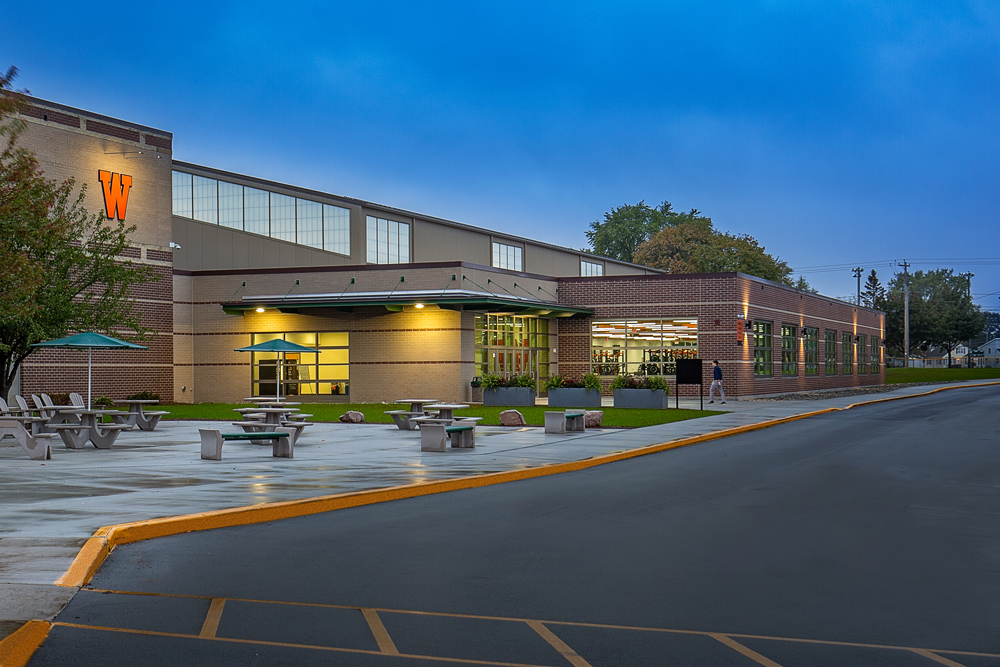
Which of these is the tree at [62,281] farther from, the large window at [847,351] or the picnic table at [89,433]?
the large window at [847,351]

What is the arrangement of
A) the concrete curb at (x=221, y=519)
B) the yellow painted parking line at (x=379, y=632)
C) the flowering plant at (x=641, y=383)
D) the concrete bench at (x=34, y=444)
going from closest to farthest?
the yellow painted parking line at (x=379, y=632)
the concrete curb at (x=221, y=519)
the concrete bench at (x=34, y=444)
the flowering plant at (x=641, y=383)

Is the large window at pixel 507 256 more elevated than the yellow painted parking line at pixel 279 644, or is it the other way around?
the large window at pixel 507 256

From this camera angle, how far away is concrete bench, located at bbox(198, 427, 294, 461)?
1639 cm

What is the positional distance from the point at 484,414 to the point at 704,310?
46.9 ft

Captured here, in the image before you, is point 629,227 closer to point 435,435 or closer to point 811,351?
point 811,351

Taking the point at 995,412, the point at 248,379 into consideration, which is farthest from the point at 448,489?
the point at 248,379

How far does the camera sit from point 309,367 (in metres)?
38.1

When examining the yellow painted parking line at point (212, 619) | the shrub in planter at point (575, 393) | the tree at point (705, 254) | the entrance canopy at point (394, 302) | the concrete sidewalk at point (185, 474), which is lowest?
the yellow painted parking line at point (212, 619)

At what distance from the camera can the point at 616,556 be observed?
333 inches

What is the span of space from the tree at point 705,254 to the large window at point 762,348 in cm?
3073

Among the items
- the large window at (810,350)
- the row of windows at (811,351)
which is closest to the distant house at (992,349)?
the row of windows at (811,351)

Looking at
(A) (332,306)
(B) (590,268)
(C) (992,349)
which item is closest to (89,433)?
(A) (332,306)

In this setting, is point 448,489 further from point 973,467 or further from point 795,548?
point 973,467

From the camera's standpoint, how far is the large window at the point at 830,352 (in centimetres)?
5292
